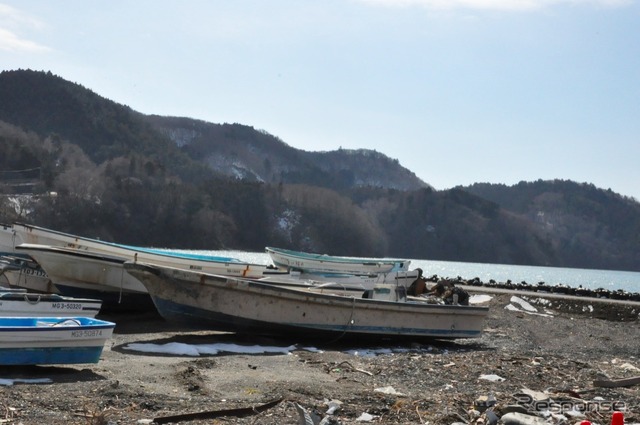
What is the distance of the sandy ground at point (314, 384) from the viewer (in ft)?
30.7

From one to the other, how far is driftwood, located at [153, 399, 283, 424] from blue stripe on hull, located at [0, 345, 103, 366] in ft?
11.2

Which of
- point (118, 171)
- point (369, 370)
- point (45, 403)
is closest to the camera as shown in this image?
point (45, 403)

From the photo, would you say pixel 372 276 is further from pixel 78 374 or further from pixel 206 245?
pixel 206 245

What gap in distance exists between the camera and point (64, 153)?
512 ft

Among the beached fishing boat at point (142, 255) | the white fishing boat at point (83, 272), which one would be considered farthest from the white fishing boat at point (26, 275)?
the beached fishing boat at point (142, 255)

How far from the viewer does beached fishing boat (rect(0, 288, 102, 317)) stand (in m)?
13.9

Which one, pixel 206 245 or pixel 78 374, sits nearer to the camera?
pixel 78 374

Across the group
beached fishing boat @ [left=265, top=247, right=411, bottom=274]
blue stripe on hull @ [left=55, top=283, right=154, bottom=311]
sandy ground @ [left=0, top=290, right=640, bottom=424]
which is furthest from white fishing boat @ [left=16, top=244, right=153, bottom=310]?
beached fishing boat @ [left=265, top=247, right=411, bottom=274]

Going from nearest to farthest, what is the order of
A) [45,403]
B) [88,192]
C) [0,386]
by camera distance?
1. [45,403]
2. [0,386]
3. [88,192]

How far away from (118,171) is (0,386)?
132 m

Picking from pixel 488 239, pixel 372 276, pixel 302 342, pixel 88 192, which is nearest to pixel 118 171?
pixel 88 192

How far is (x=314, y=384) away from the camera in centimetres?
1167

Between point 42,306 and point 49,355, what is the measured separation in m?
2.67

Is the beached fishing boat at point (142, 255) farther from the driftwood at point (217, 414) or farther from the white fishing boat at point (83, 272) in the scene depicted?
the driftwood at point (217, 414)
